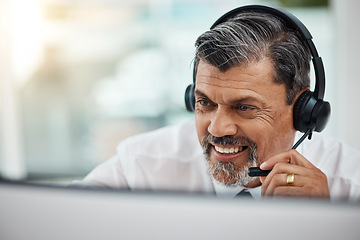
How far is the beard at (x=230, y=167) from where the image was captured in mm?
668

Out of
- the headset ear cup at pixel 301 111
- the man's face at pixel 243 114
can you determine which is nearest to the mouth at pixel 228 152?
the man's face at pixel 243 114

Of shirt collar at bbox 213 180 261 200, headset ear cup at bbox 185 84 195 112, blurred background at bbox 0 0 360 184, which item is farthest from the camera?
blurred background at bbox 0 0 360 184

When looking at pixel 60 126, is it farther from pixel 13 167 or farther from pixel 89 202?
pixel 89 202

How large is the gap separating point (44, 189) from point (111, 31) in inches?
72.2

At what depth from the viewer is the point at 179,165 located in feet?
2.74

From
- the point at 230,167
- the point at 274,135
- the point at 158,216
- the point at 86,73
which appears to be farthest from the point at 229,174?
the point at 86,73

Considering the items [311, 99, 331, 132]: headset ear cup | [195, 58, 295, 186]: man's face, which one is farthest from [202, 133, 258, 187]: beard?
[311, 99, 331, 132]: headset ear cup

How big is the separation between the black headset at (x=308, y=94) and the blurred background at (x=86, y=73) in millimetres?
83

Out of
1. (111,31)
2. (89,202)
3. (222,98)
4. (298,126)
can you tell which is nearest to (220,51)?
(222,98)

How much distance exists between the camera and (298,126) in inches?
26.0

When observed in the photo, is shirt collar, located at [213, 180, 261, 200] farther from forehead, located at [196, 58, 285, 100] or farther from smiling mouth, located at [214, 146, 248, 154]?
forehead, located at [196, 58, 285, 100]

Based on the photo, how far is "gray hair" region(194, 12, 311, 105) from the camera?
63cm

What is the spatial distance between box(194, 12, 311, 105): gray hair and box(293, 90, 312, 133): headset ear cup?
18 mm

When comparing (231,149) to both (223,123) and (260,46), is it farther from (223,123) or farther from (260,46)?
(260,46)
